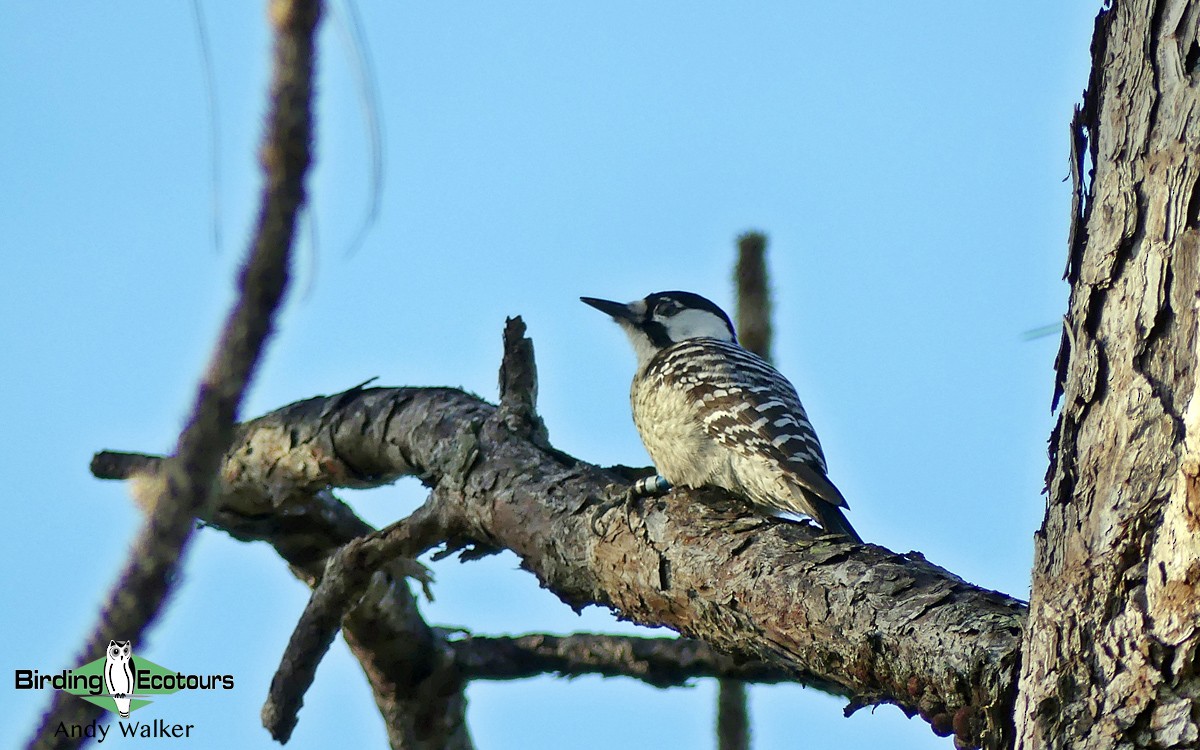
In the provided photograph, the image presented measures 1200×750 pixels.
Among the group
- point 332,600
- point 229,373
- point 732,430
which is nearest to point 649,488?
point 332,600

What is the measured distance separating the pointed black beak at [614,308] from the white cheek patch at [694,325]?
209 mm

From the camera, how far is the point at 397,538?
4176 mm

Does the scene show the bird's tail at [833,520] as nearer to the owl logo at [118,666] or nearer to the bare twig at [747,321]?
the bare twig at [747,321]

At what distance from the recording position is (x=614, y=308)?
7.26 m

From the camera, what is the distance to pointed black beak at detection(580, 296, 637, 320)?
726 cm

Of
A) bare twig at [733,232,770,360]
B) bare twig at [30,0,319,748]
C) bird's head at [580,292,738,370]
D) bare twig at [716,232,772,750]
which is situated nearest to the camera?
bare twig at [30,0,319,748]

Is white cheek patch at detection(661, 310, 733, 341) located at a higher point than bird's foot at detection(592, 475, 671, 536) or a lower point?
higher

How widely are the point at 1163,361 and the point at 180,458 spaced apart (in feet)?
5.97

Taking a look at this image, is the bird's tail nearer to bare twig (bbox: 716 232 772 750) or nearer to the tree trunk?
bare twig (bbox: 716 232 772 750)

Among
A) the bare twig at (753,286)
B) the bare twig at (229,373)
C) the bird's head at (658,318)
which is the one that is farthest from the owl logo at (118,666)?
the bird's head at (658,318)

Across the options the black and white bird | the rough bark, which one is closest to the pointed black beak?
the black and white bird

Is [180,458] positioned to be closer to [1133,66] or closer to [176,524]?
[176,524]

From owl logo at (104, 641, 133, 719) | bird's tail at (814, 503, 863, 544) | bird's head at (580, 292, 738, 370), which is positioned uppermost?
bird's head at (580, 292, 738, 370)

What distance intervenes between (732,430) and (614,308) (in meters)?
2.22
